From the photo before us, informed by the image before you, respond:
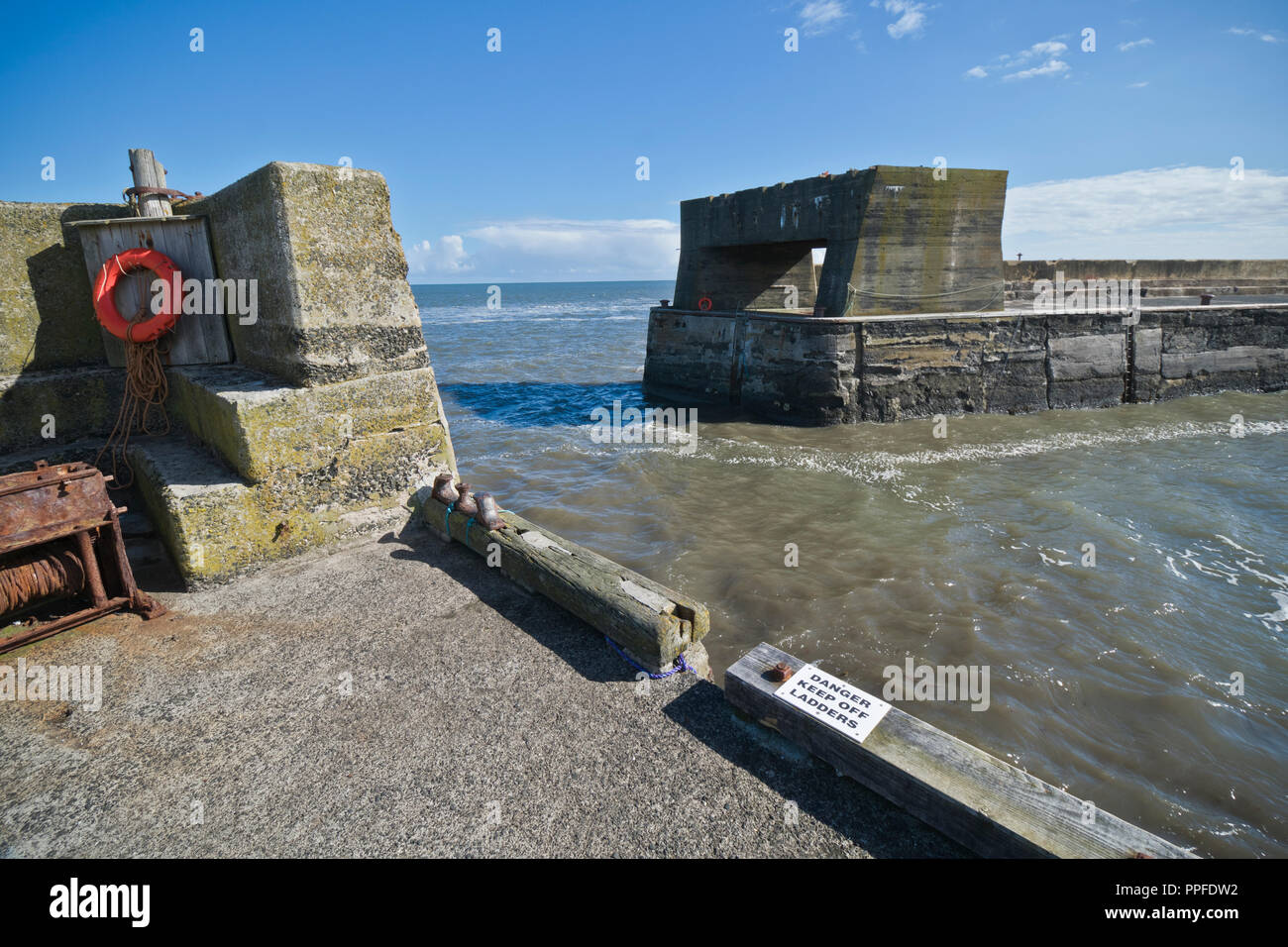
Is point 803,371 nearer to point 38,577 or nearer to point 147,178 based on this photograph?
point 147,178

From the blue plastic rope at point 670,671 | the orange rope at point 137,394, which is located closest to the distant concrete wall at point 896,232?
the blue plastic rope at point 670,671

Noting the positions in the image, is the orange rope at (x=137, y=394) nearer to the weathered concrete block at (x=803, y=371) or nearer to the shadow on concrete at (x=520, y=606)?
the shadow on concrete at (x=520, y=606)

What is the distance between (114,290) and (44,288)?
0.62 m

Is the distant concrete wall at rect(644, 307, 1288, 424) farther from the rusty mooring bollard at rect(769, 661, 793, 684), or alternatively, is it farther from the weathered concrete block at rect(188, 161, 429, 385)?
the rusty mooring bollard at rect(769, 661, 793, 684)

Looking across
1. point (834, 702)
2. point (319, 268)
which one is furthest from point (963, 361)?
point (319, 268)

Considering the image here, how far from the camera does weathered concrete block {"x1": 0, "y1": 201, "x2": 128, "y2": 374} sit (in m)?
5.42

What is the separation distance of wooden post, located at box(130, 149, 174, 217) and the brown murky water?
557 cm

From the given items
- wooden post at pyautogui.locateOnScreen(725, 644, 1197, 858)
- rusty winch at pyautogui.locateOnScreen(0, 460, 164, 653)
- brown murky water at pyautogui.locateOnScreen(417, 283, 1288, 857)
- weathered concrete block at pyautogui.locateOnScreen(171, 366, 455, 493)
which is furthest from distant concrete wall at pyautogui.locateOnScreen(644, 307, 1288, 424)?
rusty winch at pyautogui.locateOnScreen(0, 460, 164, 653)

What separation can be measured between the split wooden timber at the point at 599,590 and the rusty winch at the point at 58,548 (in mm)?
2328

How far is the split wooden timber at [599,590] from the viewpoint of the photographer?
3.82m

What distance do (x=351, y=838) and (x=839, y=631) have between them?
4598 mm

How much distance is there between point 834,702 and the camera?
3.17 meters
